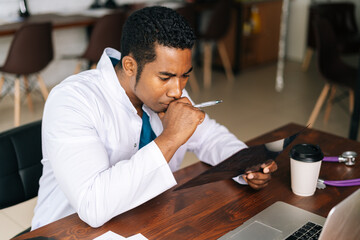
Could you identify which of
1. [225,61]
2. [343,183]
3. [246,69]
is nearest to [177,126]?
[343,183]

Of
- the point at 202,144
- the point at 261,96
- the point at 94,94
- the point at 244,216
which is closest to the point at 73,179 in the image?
the point at 94,94

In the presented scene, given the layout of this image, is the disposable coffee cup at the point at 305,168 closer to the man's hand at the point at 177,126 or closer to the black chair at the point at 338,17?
the man's hand at the point at 177,126

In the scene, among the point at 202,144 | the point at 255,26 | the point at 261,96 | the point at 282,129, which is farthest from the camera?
the point at 255,26

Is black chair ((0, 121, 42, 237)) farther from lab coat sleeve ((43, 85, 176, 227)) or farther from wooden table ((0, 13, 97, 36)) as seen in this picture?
wooden table ((0, 13, 97, 36))

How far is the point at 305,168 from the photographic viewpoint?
3.66 feet

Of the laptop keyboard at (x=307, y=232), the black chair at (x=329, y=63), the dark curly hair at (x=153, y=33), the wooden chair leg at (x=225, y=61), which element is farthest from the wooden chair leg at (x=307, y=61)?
the laptop keyboard at (x=307, y=232)

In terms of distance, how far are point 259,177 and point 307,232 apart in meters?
0.22

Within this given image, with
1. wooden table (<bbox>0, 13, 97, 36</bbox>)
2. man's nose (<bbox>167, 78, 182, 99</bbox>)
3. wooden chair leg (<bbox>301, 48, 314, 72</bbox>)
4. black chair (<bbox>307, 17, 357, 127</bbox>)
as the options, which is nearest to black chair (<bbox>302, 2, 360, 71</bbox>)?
wooden chair leg (<bbox>301, 48, 314, 72</bbox>)

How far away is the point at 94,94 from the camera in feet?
3.91

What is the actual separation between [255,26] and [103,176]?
14.3 feet

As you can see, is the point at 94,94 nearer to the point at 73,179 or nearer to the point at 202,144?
the point at 73,179

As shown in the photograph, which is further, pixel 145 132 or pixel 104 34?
pixel 104 34

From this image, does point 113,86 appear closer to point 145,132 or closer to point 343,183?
point 145,132

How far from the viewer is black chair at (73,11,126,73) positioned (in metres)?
3.62
